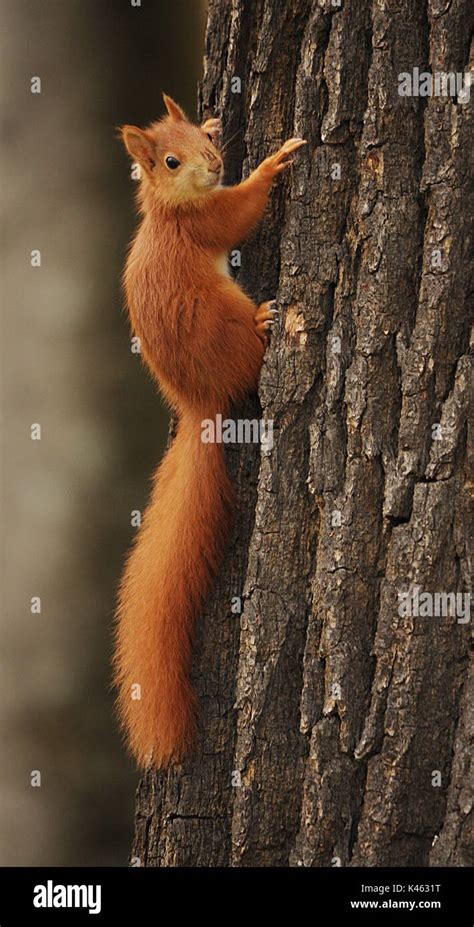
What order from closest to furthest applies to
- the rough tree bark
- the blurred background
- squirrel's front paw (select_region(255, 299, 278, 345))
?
the rough tree bark, squirrel's front paw (select_region(255, 299, 278, 345)), the blurred background

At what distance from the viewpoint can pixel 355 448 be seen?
5.63ft

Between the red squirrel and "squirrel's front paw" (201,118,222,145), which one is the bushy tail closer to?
the red squirrel

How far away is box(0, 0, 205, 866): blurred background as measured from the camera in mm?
2355

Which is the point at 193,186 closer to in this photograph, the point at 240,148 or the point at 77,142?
the point at 240,148

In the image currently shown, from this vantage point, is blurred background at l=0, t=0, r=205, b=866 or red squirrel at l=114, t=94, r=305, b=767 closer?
red squirrel at l=114, t=94, r=305, b=767

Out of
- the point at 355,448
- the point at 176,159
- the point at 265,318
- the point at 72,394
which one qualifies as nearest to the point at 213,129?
the point at 176,159

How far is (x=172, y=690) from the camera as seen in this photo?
186 centimetres

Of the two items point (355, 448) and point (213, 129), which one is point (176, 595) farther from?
point (213, 129)

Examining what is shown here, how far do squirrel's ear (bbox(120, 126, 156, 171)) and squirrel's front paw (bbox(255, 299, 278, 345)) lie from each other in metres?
0.33

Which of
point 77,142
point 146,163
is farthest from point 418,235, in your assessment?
point 77,142

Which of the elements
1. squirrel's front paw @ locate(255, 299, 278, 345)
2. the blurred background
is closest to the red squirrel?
squirrel's front paw @ locate(255, 299, 278, 345)

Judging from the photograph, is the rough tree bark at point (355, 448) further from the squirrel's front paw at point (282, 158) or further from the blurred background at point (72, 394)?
the blurred background at point (72, 394)

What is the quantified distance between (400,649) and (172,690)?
420 mm

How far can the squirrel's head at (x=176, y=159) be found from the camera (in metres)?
1.81
